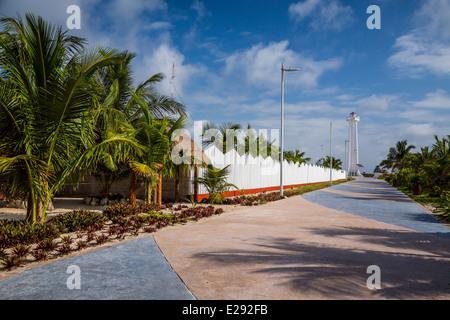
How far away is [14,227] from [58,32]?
414 centimetres

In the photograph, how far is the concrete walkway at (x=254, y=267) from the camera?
369 centimetres

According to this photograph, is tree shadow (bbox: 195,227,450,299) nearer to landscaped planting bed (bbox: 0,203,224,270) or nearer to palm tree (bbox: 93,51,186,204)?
landscaped planting bed (bbox: 0,203,224,270)


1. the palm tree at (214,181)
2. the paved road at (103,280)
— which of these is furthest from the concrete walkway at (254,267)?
the palm tree at (214,181)

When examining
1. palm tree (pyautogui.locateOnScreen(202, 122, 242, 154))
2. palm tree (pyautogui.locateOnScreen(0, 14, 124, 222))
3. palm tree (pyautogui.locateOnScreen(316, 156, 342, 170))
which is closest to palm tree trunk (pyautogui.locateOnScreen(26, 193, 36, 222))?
palm tree (pyautogui.locateOnScreen(0, 14, 124, 222))

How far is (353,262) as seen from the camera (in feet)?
16.2

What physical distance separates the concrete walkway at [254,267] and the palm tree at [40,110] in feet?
7.34

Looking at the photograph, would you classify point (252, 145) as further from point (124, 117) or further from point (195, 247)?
point (195, 247)

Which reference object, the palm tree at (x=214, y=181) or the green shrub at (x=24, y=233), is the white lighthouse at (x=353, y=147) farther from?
the green shrub at (x=24, y=233)

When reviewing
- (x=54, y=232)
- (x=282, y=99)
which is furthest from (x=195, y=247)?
(x=282, y=99)

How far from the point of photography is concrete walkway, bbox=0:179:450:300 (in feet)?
12.1

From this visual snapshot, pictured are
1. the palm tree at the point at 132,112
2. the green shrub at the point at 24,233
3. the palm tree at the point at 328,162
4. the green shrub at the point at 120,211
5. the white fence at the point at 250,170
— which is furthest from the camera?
the palm tree at the point at 328,162

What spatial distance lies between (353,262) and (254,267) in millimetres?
1671

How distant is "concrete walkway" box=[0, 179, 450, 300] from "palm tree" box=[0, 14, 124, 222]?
2236mm
